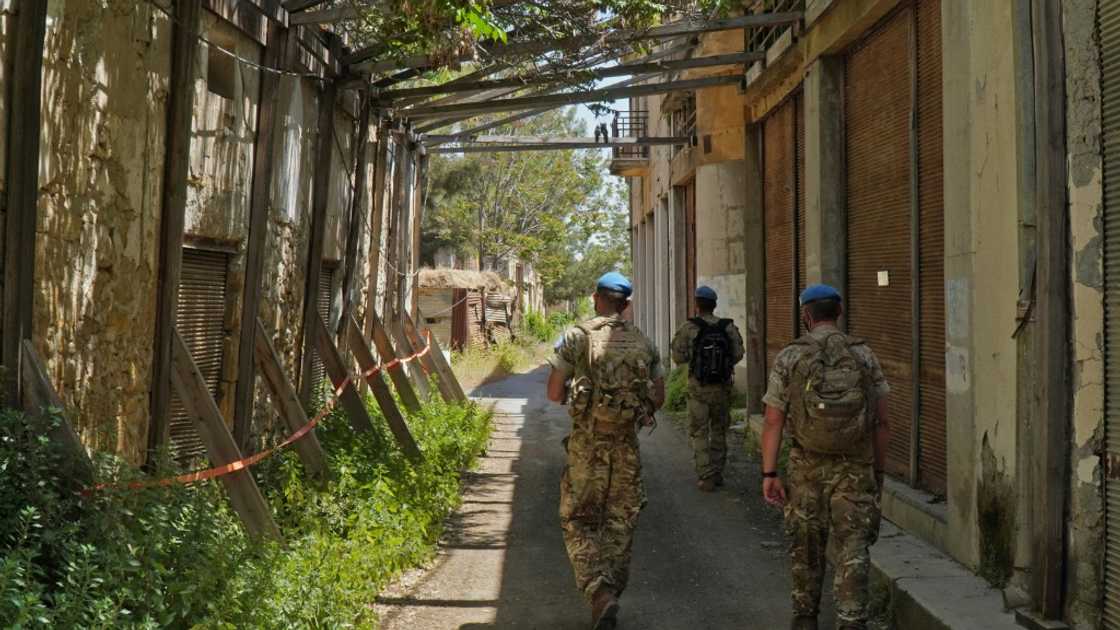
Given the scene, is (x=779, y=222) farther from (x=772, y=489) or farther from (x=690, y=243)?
(x=772, y=489)

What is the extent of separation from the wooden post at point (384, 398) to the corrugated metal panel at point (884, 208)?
4.01 meters

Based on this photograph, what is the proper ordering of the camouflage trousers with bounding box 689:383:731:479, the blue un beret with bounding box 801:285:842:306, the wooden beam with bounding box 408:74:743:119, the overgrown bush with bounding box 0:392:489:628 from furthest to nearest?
the wooden beam with bounding box 408:74:743:119 < the camouflage trousers with bounding box 689:383:731:479 < the blue un beret with bounding box 801:285:842:306 < the overgrown bush with bounding box 0:392:489:628

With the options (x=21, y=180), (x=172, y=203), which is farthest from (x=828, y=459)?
(x=21, y=180)

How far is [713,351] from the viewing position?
9.80m

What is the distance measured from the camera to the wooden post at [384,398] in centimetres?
944

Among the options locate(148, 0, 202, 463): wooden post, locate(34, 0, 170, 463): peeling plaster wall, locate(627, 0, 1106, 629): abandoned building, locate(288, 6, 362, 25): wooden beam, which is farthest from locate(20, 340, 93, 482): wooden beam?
locate(627, 0, 1106, 629): abandoned building

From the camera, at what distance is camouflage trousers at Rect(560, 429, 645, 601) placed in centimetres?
591

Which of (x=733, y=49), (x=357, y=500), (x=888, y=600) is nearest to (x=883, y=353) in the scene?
(x=888, y=600)

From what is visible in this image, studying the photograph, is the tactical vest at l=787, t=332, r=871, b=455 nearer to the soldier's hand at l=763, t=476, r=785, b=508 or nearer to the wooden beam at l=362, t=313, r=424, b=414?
the soldier's hand at l=763, t=476, r=785, b=508

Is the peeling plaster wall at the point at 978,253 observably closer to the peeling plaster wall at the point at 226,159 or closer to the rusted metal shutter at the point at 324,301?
the peeling plaster wall at the point at 226,159

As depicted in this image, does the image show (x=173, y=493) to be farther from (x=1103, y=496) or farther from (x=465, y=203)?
(x=465, y=203)

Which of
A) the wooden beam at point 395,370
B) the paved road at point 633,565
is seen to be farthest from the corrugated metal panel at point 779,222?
the wooden beam at point 395,370

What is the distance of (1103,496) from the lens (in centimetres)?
466

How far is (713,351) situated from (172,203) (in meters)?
5.32
